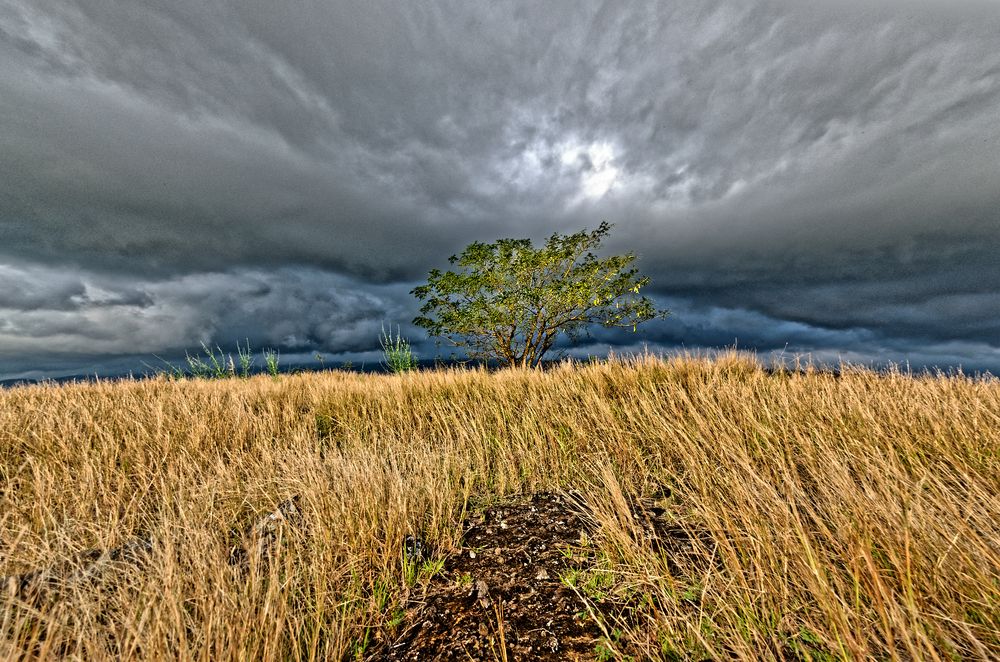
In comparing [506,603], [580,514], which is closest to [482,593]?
[506,603]

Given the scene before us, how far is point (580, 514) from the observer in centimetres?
294

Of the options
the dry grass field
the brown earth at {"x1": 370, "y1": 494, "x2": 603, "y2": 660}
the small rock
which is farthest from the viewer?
the small rock

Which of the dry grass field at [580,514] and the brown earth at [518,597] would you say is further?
the brown earth at [518,597]

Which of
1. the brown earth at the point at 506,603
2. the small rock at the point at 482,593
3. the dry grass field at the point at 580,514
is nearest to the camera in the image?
the dry grass field at the point at 580,514

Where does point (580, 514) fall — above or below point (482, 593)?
above

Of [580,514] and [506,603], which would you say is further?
[580,514]

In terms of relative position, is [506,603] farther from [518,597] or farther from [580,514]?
[580,514]

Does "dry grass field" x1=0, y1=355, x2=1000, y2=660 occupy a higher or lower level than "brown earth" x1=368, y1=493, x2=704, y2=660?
higher

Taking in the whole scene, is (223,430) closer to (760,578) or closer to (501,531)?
(501,531)

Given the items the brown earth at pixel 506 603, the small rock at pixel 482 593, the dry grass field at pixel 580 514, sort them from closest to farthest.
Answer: the dry grass field at pixel 580 514 → the brown earth at pixel 506 603 → the small rock at pixel 482 593

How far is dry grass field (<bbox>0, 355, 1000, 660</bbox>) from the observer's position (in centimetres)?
177

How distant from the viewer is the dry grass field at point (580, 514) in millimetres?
1773

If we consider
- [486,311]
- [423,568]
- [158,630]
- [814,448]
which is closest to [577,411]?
[814,448]

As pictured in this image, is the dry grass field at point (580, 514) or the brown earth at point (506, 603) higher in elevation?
the dry grass field at point (580, 514)
